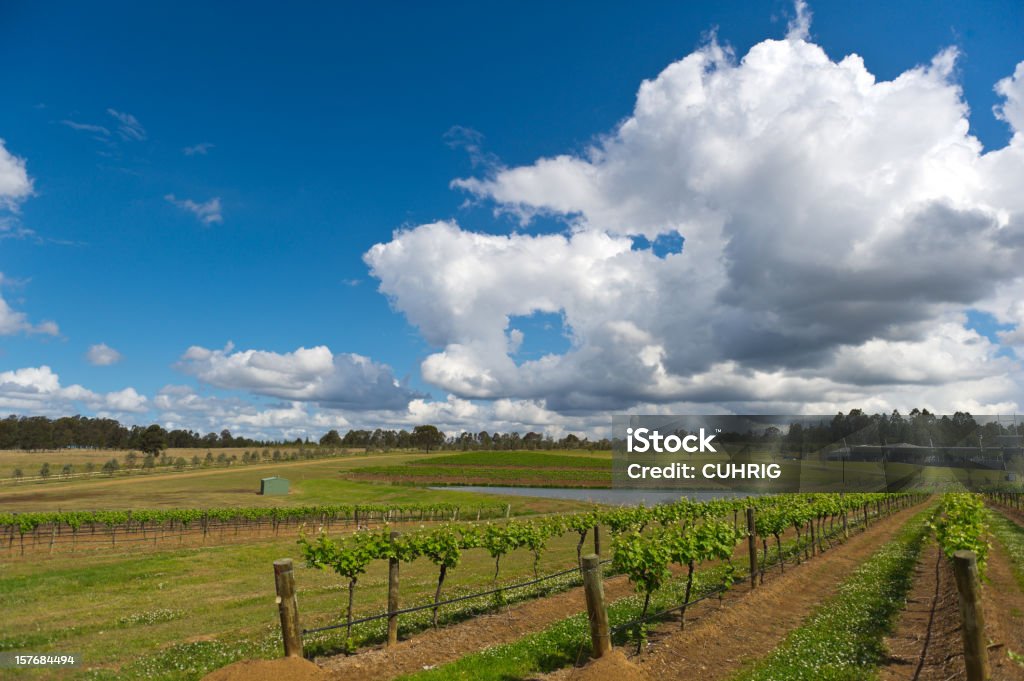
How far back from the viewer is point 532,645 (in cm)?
1420

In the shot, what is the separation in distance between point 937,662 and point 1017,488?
86.5m

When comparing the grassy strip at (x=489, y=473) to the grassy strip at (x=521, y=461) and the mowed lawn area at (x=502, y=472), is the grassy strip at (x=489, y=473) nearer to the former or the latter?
the mowed lawn area at (x=502, y=472)

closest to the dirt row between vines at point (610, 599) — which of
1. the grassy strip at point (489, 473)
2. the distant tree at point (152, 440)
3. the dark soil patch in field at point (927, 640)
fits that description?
the dark soil patch in field at point (927, 640)

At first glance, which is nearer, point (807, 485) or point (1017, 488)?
point (1017, 488)

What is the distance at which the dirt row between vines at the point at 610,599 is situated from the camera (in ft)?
43.1

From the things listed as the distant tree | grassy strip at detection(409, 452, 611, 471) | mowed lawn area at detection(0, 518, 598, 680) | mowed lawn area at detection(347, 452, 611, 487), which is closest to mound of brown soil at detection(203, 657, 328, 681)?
mowed lawn area at detection(0, 518, 598, 680)

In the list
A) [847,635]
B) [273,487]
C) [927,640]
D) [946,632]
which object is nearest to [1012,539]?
[946,632]

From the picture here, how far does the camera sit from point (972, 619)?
8984 mm

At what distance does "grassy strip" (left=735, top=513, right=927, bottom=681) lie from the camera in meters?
12.5

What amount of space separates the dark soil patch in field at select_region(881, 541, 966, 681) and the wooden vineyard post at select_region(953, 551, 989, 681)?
340 cm

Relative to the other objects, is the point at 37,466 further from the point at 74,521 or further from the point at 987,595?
the point at 987,595

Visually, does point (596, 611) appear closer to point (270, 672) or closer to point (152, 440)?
point (270, 672)

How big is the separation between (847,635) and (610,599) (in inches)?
293

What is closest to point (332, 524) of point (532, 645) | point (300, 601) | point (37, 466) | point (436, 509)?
point (436, 509)
